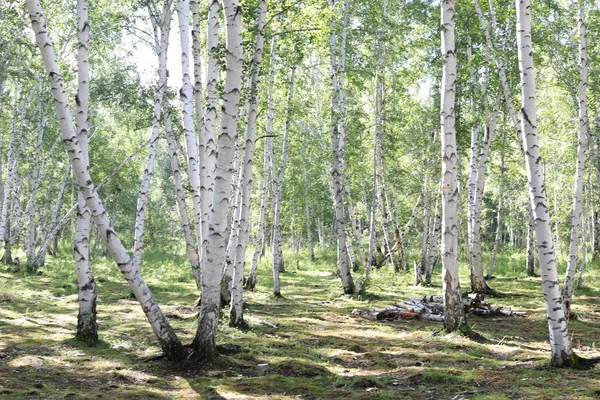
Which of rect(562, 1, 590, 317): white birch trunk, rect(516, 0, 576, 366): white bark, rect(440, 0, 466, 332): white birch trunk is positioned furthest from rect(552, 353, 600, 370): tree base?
rect(562, 1, 590, 317): white birch trunk

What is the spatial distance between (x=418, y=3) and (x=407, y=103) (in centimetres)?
501

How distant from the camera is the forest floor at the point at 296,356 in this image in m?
6.20

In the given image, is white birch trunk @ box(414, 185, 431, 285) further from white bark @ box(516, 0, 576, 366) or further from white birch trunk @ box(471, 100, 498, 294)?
white bark @ box(516, 0, 576, 366)

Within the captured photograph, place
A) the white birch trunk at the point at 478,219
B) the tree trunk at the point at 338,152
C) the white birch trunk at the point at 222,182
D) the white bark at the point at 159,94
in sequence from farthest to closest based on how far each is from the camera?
the tree trunk at the point at 338,152 → the white birch trunk at the point at 478,219 → the white bark at the point at 159,94 → the white birch trunk at the point at 222,182

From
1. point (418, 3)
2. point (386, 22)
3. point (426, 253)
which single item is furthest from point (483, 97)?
point (426, 253)

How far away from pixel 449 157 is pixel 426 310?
502 centimetres

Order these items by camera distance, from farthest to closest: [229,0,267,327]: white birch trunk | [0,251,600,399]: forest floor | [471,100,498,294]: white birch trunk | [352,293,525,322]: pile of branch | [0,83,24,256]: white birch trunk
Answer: [0,83,24,256]: white birch trunk, [471,100,498,294]: white birch trunk, [352,293,525,322]: pile of branch, [229,0,267,327]: white birch trunk, [0,251,600,399]: forest floor

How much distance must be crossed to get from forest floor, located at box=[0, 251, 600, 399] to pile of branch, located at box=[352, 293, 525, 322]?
431 millimetres

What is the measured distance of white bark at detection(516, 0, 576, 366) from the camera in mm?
6930

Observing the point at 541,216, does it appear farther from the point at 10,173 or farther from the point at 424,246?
the point at 10,173

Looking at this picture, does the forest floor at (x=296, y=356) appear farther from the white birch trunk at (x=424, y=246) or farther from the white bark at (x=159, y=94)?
the white birch trunk at (x=424, y=246)

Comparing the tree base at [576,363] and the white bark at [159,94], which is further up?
the white bark at [159,94]

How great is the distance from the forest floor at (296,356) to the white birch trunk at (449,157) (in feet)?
4.02

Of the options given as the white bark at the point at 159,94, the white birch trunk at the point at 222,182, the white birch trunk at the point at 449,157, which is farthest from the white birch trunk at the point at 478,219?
the white birch trunk at the point at 222,182
